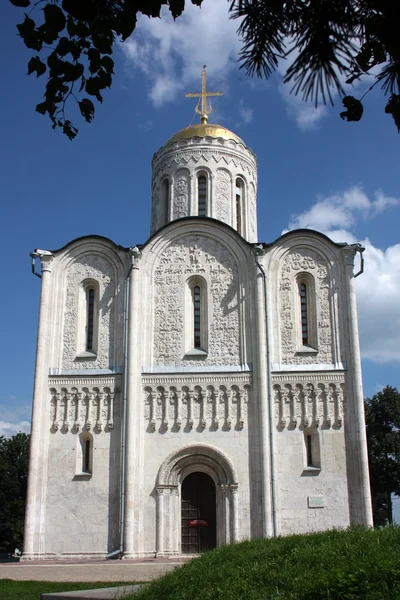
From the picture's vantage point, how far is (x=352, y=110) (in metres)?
3.92

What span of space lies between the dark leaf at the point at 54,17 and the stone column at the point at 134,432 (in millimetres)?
14745

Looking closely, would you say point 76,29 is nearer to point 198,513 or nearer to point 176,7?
point 176,7

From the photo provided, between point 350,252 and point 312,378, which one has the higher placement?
point 350,252

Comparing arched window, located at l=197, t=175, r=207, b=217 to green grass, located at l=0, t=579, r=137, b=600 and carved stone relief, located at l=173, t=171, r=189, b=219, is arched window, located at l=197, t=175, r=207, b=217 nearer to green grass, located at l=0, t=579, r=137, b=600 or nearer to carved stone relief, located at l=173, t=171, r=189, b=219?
carved stone relief, located at l=173, t=171, r=189, b=219

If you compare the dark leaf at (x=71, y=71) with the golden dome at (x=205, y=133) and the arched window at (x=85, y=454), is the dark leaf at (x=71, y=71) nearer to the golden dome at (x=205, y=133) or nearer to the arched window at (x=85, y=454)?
the arched window at (x=85, y=454)

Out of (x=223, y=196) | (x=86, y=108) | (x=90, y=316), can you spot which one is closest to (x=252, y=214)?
(x=223, y=196)

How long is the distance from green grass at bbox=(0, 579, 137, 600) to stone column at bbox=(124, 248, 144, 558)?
4784 millimetres

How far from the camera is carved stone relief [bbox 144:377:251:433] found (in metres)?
18.4

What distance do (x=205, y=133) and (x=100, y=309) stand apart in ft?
24.5

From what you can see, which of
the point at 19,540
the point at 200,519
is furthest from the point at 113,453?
the point at 19,540

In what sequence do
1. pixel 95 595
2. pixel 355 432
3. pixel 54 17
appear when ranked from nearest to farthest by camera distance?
pixel 54 17
pixel 95 595
pixel 355 432

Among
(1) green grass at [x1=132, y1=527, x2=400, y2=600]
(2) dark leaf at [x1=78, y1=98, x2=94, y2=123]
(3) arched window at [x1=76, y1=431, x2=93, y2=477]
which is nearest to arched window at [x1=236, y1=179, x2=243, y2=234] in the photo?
(3) arched window at [x1=76, y1=431, x2=93, y2=477]

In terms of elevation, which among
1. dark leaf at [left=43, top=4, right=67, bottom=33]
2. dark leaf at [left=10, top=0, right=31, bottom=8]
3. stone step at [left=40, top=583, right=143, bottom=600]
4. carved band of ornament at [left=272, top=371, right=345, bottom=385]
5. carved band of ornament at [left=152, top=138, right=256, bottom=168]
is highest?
carved band of ornament at [left=152, top=138, right=256, bottom=168]

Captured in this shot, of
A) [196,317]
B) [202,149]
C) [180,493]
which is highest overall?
[202,149]
